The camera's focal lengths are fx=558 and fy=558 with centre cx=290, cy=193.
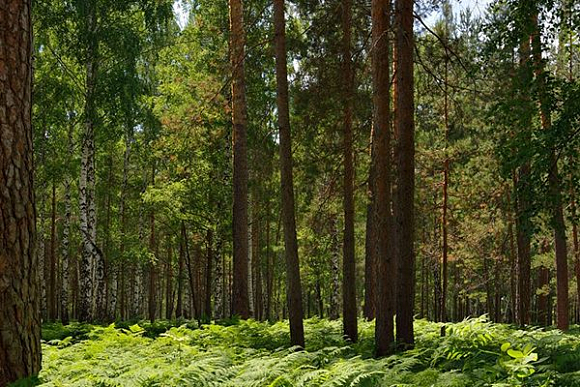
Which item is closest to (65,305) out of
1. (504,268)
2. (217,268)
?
(217,268)

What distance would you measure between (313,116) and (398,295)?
572 cm

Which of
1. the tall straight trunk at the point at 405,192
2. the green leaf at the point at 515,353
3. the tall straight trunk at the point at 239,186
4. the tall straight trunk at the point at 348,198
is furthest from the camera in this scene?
the tall straight trunk at the point at 239,186

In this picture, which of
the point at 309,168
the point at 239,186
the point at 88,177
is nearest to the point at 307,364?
the point at 239,186

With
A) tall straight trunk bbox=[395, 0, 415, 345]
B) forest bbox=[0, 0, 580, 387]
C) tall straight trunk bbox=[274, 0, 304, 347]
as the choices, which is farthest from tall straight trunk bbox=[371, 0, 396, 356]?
tall straight trunk bbox=[274, 0, 304, 347]

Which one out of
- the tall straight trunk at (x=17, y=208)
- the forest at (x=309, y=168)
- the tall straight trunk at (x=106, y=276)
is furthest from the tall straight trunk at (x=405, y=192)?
the tall straight trunk at (x=106, y=276)

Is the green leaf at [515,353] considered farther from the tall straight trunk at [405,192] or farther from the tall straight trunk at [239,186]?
the tall straight trunk at [239,186]

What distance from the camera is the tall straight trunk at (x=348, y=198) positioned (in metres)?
12.6

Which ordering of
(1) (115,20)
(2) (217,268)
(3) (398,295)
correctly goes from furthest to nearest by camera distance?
(2) (217,268) → (1) (115,20) → (3) (398,295)

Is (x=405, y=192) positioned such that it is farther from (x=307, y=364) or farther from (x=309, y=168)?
(x=309, y=168)

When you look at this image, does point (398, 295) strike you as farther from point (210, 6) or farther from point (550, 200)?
point (210, 6)

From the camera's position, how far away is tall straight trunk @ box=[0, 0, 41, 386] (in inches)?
156

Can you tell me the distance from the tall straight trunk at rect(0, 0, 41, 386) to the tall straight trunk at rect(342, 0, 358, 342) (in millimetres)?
9055

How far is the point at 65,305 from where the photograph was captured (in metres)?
21.8

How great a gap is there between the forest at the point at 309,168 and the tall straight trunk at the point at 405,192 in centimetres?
3
